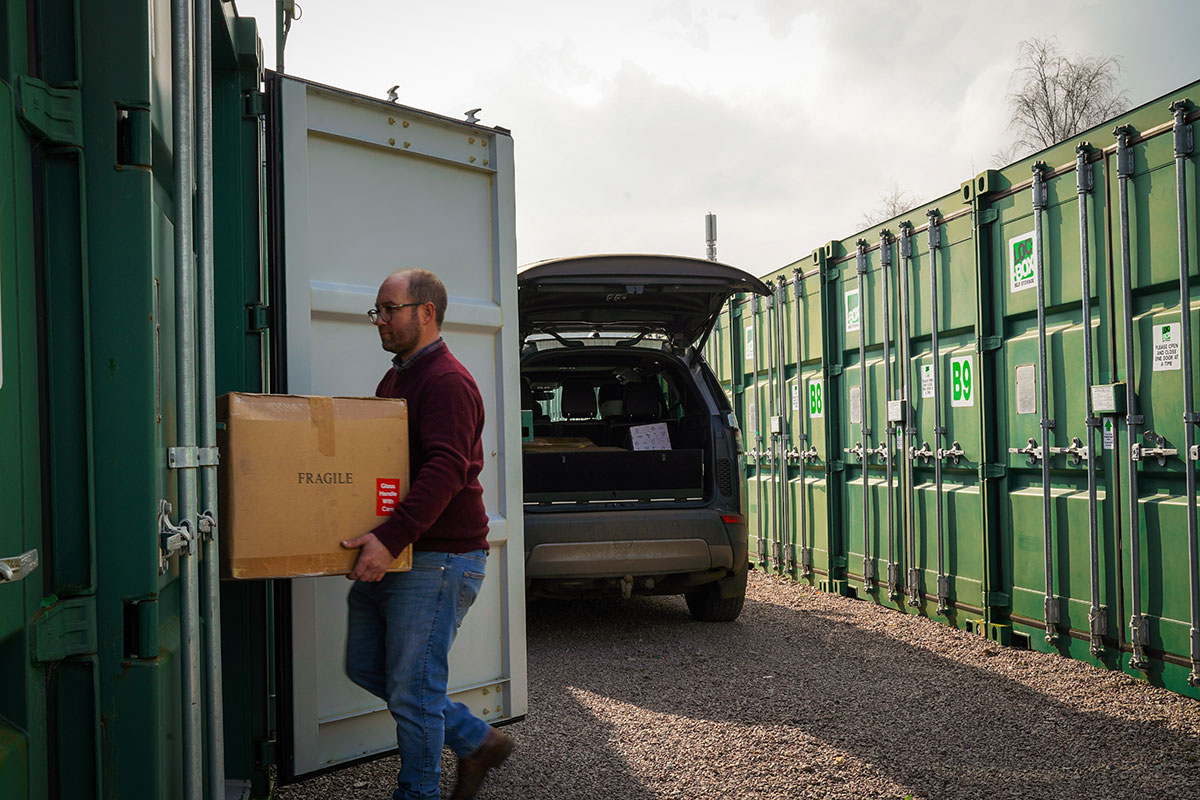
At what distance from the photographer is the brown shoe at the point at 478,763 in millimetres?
3303

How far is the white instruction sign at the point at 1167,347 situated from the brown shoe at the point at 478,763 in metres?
3.43

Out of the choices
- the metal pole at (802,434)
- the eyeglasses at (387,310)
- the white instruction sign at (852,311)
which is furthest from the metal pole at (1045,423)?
the eyeglasses at (387,310)

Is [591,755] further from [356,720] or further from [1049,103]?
[1049,103]

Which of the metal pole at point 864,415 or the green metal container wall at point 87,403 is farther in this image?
the metal pole at point 864,415

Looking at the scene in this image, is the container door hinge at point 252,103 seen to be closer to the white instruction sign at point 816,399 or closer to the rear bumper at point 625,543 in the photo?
the rear bumper at point 625,543

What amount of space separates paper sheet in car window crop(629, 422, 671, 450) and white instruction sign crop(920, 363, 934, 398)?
179cm

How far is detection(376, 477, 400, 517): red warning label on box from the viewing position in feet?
9.55

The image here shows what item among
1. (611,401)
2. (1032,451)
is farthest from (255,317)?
(611,401)

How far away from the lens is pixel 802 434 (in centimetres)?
828

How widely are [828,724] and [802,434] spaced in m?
3.99

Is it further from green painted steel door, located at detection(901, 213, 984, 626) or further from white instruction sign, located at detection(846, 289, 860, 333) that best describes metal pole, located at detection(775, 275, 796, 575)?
green painted steel door, located at detection(901, 213, 984, 626)

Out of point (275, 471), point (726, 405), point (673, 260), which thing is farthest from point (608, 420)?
point (275, 471)

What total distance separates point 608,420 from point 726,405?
144 centimetres

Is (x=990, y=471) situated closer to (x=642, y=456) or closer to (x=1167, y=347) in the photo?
(x=1167, y=347)
